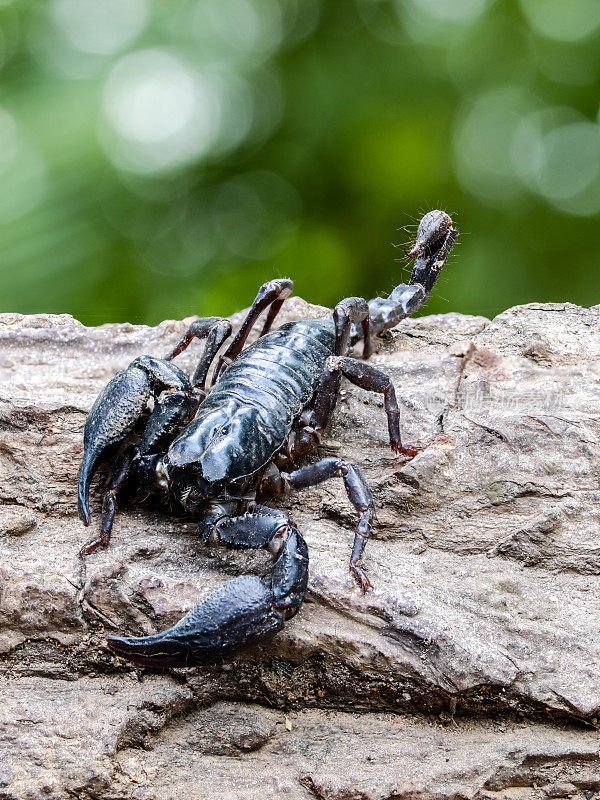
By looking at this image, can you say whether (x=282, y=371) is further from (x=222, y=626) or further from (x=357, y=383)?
(x=222, y=626)

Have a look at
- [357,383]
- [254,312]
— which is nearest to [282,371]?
[357,383]

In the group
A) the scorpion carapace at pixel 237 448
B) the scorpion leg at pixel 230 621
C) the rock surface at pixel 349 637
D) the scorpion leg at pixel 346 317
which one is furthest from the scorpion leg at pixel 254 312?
the scorpion leg at pixel 230 621

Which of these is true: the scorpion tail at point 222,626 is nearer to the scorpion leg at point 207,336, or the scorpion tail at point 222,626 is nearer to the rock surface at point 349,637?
the rock surface at point 349,637

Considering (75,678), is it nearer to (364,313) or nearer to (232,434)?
(232,434)

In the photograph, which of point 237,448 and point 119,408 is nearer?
point 237,448

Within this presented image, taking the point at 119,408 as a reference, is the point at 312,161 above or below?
above

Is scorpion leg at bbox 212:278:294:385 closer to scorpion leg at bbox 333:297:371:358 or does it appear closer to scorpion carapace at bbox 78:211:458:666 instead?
scorpion carapace at bbox 78:211:458:666

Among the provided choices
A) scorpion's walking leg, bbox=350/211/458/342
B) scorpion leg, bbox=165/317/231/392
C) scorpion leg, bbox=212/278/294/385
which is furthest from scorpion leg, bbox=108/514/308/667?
scorpion's walking leg, bbox=350/211/458/342

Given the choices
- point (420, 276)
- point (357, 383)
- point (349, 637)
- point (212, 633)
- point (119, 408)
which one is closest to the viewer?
point (212, 633)
